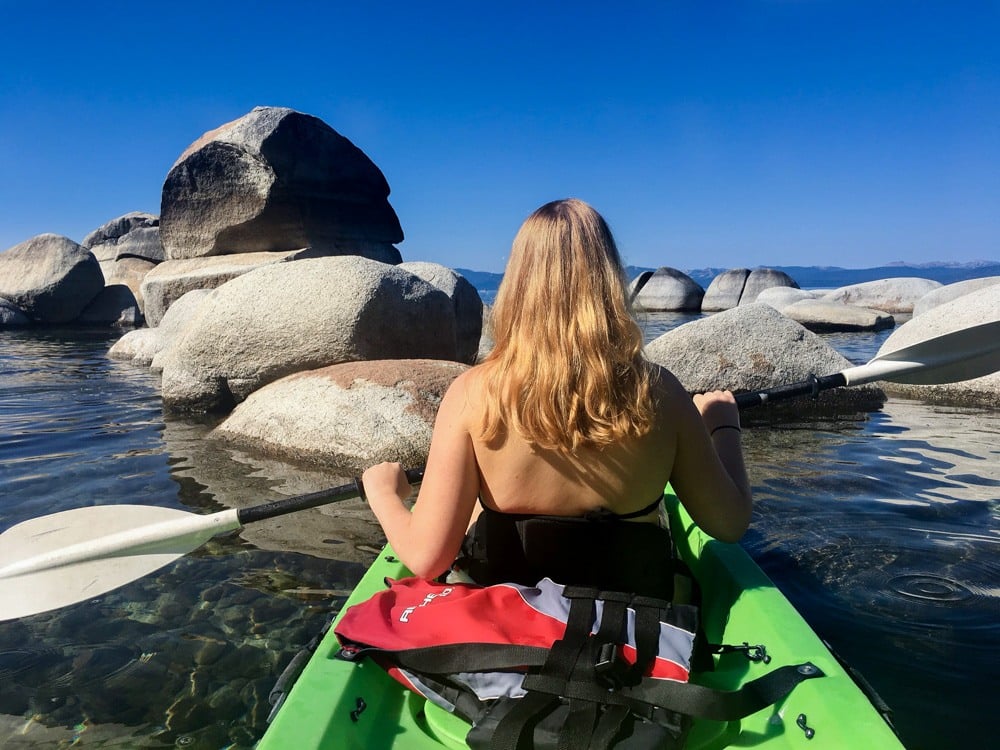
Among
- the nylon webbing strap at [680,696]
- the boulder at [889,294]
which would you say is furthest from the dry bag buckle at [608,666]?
the boulder at [889,294]

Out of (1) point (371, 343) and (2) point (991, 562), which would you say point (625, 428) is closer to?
(2) point (991, 562)

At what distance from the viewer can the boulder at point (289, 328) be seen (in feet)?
23.1

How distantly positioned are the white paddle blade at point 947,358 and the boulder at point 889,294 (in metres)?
25.6

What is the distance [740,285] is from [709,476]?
3461 centimetres

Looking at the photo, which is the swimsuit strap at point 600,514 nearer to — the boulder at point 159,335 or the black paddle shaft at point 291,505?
the black paddle shaft at point 291,505

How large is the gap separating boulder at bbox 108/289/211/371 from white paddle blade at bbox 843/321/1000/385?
9.73 m

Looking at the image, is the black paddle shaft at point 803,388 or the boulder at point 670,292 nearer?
the black paddle shaft at point 803,388

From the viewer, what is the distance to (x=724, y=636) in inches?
93.0

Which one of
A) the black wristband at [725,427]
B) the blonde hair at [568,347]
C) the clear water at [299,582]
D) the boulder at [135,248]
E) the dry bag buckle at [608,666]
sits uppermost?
the boulder at [135,248]

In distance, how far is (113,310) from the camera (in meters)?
26.1

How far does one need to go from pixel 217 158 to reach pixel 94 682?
22071 millimetres

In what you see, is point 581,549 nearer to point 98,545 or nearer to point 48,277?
point 98,545

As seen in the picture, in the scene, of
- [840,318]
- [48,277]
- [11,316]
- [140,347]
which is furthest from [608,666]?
[11,316]

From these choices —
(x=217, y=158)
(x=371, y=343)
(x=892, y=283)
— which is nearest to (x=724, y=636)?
(x=371, y=343)
